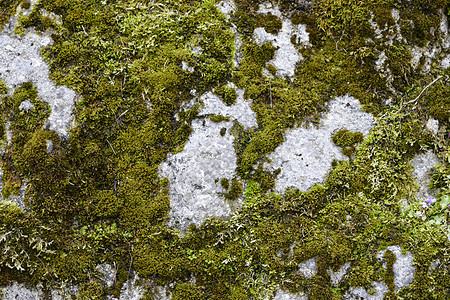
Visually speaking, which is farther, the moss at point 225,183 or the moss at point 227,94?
the moss at point 227,94

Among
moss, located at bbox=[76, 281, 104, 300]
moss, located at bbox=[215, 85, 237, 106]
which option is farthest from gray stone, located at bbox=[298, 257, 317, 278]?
moss, located at bbox=[76, 281, 104, 300]

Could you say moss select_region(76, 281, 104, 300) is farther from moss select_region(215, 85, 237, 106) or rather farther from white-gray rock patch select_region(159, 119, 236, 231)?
moss select_region(215, 85, 237, 106)

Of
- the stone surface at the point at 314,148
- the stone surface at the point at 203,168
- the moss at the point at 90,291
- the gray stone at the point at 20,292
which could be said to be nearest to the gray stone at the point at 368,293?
the stone surface at the point at 314,148

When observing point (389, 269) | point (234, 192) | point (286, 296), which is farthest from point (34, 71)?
point (389, 269)

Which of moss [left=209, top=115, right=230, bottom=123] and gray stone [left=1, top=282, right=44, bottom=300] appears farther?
moss [left=209, top=115, right=230, bottom=123]

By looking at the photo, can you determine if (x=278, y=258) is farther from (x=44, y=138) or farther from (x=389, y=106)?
(x=44, y=138)

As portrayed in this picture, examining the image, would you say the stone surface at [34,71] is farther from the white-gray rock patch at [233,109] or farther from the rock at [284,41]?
the rock at [284,41]
